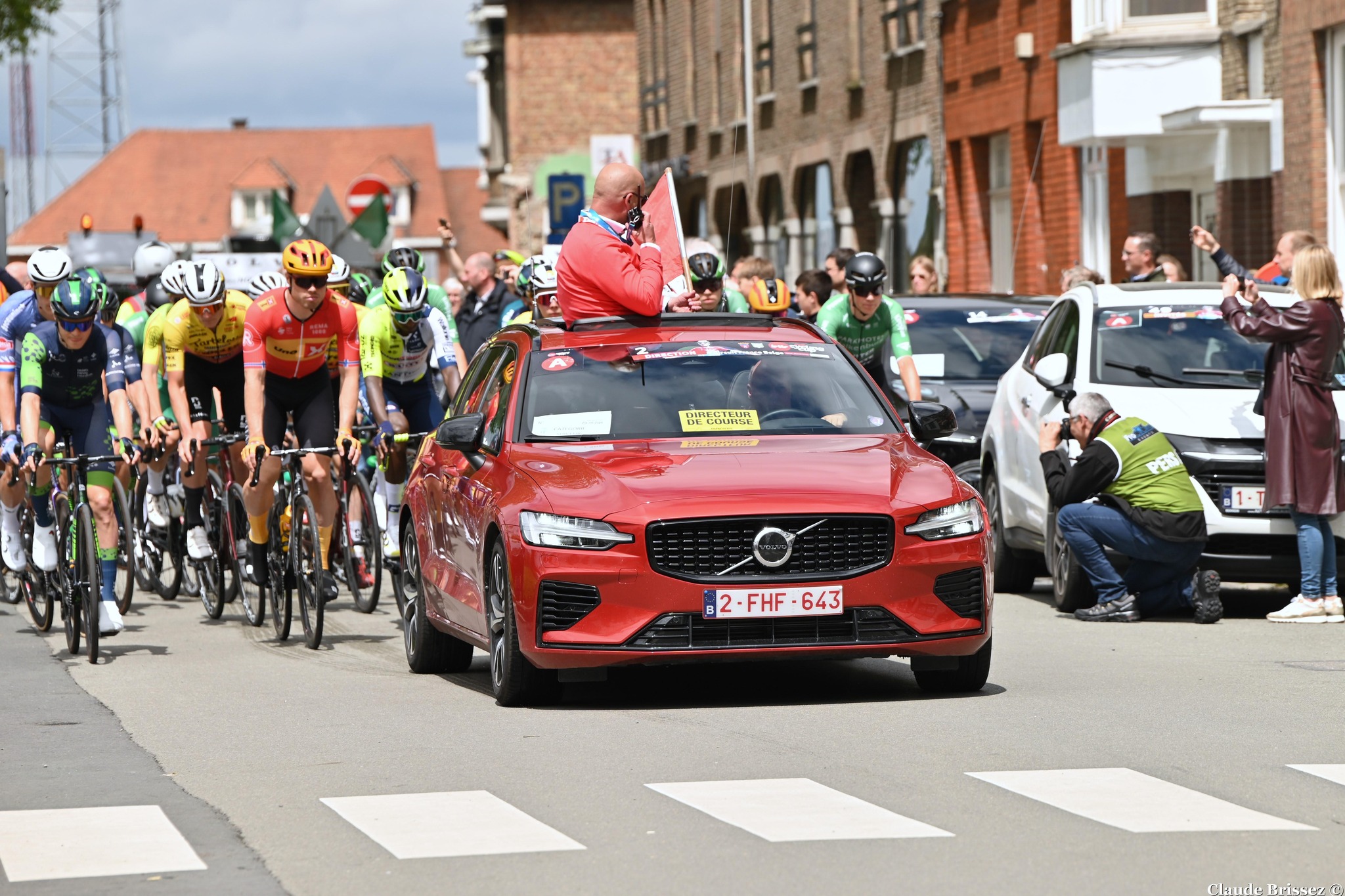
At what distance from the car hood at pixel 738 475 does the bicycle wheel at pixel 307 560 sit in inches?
106

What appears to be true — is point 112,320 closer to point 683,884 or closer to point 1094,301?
point 1094,301

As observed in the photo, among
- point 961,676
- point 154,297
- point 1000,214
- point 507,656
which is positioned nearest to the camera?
point 507,656

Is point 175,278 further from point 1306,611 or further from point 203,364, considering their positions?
point 1306,611

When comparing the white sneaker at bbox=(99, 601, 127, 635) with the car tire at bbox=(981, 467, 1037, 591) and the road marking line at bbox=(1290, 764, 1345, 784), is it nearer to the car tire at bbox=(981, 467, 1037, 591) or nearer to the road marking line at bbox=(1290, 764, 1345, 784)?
the car tire at bbox=(981, 467, 1037, 591)

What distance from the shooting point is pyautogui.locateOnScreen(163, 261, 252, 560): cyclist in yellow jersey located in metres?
13.6

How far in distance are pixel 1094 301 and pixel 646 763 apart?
269 inches

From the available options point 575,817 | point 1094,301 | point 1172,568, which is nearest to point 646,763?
point 575,817

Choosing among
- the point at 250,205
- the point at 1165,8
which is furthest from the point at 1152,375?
the point at 250,205

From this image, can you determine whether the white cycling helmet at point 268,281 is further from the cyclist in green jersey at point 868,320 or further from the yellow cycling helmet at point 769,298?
the cyclist in green jersey at point 868,320

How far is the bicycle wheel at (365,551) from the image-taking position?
45.0ft

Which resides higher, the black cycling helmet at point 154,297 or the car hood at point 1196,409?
the black cycling helmet at point 154,297

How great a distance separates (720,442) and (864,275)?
438 centimetres

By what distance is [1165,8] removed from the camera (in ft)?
83.0

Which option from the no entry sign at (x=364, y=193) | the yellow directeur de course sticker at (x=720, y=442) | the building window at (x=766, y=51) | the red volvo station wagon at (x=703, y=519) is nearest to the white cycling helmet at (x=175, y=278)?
the red volvo station wagon at (x=703, y=519)
